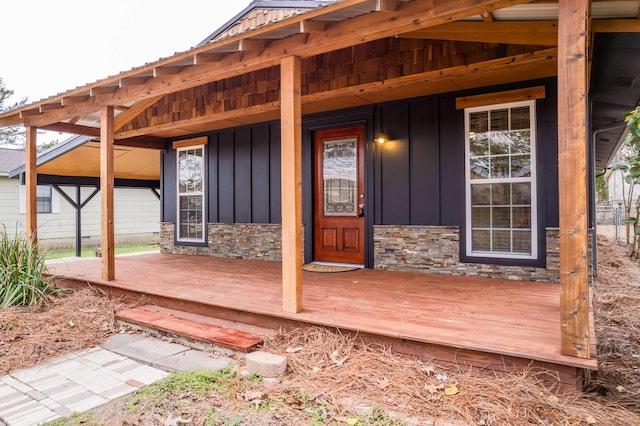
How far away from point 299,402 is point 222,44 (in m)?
2.96

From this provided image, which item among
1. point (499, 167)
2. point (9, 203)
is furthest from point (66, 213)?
point (499, 167)

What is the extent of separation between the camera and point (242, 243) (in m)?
7.39

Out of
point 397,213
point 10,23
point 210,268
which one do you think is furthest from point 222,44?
point 10,23

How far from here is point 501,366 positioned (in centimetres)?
248

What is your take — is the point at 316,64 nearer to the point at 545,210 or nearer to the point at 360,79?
the point at 360,79

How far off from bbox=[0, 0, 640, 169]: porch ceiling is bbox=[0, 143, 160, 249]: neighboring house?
7377 mm

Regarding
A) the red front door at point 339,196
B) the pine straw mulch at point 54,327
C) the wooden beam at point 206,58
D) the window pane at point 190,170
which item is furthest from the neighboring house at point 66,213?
the wooden beam at point 206,58

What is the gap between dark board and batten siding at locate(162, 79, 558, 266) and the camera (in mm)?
4695

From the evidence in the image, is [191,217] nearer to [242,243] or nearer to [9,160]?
[242,243]

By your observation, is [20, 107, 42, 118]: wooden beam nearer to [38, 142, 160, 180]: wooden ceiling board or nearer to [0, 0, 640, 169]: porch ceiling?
[0, 0, 640, 169]: porch ceiling

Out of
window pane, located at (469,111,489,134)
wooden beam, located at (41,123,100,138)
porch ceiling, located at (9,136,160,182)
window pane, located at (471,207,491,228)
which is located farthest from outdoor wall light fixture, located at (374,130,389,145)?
porch ceiling, located at (9,136,160,182)

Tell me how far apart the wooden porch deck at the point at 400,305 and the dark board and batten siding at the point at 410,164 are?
0.88 m

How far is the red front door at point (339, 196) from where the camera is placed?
606 cm

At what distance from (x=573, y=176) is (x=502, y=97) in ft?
9.57
